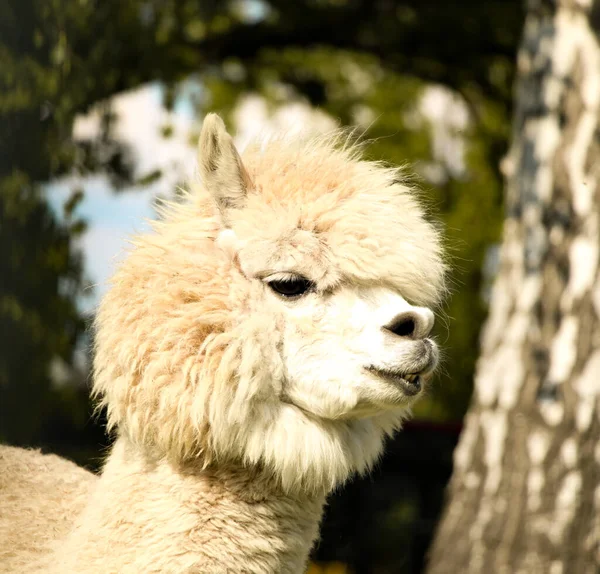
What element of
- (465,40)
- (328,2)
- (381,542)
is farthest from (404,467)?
(328,2)

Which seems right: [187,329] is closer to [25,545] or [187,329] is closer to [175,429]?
[175,429]

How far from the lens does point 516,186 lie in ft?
18.1

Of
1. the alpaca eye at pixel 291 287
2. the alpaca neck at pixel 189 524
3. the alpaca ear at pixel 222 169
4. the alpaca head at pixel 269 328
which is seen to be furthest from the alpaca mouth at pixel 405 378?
the alpaca ear at pixel 222 169

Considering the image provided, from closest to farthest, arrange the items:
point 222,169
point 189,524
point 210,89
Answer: point 189,524
point 222,169
point 210,89

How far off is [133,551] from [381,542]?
567 cm

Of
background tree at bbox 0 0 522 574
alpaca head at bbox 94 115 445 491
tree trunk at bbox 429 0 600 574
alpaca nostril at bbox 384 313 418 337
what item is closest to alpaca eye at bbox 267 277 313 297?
alpaca head at bbox 94 115 445 491

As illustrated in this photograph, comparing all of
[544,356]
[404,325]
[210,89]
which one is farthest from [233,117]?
[404,325]

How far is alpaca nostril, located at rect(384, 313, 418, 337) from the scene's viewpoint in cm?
276

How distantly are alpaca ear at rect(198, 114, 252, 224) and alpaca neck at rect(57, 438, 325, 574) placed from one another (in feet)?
2.72

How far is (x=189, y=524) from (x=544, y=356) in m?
2.91

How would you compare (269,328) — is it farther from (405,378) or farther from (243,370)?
(405,378)

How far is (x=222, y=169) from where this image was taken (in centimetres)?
292

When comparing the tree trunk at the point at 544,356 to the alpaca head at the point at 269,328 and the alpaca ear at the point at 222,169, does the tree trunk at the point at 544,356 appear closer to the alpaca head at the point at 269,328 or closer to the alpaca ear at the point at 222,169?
the alpaca head at the point at 269,328

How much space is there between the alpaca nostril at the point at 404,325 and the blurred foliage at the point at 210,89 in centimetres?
80
